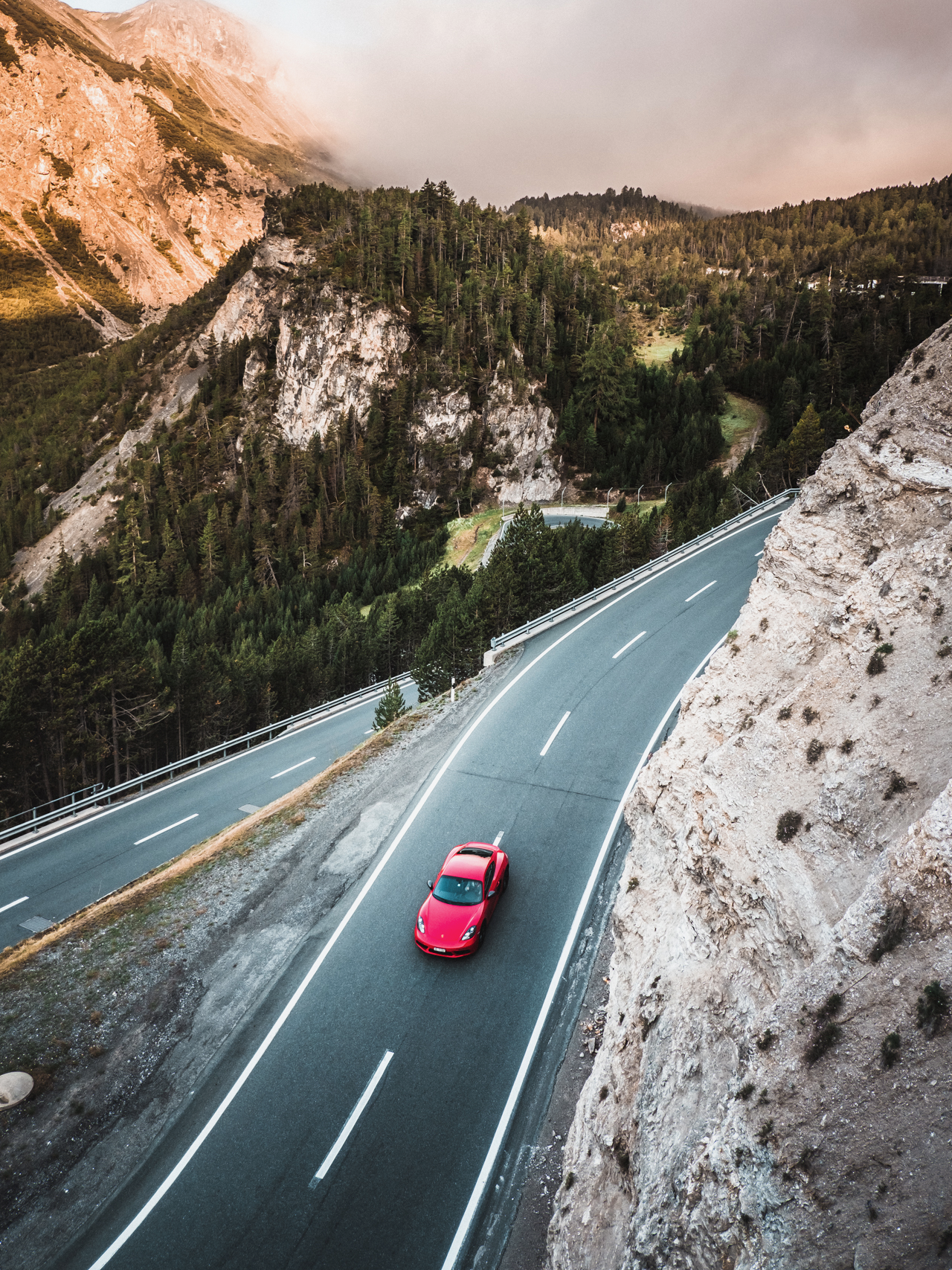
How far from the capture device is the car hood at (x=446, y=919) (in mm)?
12094

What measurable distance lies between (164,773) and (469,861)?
22006mm

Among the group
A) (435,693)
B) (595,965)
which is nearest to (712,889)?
(595,965)

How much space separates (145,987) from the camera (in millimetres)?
11453

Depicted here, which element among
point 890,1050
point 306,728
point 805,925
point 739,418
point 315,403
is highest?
point 315,403

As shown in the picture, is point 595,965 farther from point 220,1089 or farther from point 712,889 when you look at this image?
point 220,1089

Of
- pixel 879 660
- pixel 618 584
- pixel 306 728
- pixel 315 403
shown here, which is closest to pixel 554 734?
pixel 879 660

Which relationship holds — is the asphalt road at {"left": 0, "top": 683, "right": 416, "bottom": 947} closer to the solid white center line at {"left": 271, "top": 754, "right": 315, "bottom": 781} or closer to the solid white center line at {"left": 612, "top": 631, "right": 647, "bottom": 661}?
the solid white center line at {"left": 271, "top": 754, "right": 315, "bottom": 781}

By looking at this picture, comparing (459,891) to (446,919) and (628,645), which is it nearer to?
(446,919)

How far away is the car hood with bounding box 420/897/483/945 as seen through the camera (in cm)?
1209

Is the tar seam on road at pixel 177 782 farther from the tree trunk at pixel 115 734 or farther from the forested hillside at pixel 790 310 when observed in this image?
the forested hillside at pixel 790 310

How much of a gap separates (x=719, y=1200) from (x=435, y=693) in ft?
87.8

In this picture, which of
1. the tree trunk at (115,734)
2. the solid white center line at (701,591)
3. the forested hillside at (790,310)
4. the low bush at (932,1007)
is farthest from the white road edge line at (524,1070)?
the tree trunk at (115,734)

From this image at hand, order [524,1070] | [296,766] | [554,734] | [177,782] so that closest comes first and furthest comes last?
1. [524,1070]
2. [554,734]
3. [177,782]
4. [296,766]

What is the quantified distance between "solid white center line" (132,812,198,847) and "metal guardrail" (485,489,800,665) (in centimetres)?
1266
